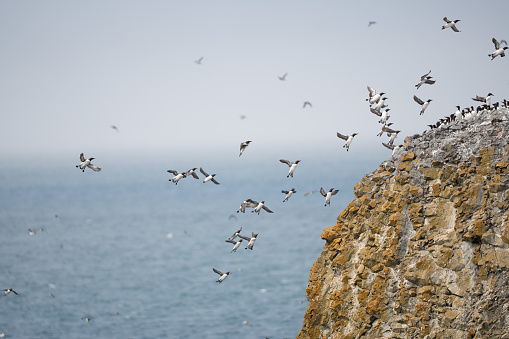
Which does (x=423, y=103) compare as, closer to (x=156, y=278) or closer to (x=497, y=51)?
(x=497, y=51)

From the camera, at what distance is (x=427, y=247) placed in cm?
1931

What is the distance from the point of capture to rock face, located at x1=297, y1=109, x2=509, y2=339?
18.1m

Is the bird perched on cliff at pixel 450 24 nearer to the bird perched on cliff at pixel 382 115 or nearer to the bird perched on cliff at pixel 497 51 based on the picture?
the bird perched on cliff at pixel 497 51

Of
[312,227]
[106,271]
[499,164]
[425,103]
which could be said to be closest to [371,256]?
[499,164]

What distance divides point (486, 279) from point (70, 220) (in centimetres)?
19106

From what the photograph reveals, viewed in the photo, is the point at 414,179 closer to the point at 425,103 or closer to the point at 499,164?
the point at 499,164

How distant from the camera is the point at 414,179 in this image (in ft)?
66.6

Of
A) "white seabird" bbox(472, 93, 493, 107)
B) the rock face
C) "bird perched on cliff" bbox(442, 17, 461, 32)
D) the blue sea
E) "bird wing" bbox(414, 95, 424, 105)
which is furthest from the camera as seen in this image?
the blue sea

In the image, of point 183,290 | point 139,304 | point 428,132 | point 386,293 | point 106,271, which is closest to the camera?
point 386,293

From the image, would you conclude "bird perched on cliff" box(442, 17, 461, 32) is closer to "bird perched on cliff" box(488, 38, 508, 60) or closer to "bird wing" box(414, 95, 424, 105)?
"bird perched on cliff" box(488, 38, 508, 60)

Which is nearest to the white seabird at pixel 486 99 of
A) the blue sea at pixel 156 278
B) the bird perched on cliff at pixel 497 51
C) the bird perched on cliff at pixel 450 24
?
the bird perched on cliff at pixel 497 51

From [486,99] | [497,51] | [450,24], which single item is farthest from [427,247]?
[450,24]

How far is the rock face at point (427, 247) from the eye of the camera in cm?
1811

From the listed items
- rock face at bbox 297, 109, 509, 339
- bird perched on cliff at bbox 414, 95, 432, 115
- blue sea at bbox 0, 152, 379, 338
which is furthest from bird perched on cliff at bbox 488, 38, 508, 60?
blue sea at bbox 0, 152, 379, 338
